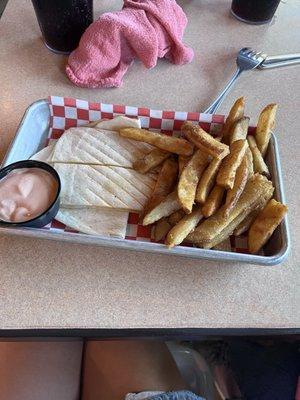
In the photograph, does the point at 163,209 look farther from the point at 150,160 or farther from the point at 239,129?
the point at 239,129

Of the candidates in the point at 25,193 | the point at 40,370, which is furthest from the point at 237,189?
the point at 40,370

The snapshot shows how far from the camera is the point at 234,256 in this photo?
0.62 metres

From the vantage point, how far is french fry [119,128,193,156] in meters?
0.74

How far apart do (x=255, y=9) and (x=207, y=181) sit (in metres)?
0.78

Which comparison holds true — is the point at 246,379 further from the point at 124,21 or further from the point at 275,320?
the point at 124,21

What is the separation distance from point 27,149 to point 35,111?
0.09 m

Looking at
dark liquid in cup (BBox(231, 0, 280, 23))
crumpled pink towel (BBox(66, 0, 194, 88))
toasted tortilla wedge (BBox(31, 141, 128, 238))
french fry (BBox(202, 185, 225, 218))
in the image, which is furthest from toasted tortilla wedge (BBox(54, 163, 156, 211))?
dark liquid in cup (BBox(231, 0, 280, 23))

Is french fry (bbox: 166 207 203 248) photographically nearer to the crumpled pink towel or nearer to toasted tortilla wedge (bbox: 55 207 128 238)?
toasted tortilla wedge (bbox: 55 207 128 238)

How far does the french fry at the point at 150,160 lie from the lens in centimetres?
75

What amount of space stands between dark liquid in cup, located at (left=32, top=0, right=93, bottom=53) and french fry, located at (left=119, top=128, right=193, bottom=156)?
1.28ft


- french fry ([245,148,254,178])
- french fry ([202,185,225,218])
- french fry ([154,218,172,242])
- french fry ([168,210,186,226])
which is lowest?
french fry ([154,218,172,242])

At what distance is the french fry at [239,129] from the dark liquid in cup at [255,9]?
0.59 metres

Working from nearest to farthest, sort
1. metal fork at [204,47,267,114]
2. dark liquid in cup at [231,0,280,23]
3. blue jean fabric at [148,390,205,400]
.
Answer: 1. blue jean fabric at [148,390,205,400]
2. metal fork at [204,47,267,114]
3. dark liquid in cup at [231,0,280,23]

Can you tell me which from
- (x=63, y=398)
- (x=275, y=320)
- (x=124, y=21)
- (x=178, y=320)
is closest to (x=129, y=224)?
(x=178, y=320)
